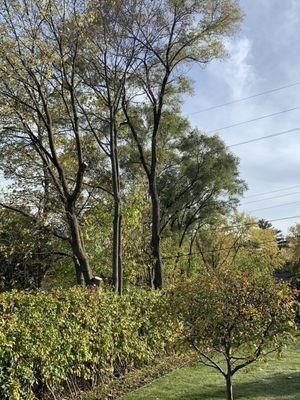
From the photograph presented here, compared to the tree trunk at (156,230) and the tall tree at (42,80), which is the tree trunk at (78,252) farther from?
the tree trunk at (156,230)

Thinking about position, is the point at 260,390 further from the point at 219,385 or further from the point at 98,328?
the point at 98,328

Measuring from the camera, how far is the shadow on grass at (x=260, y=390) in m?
7.71

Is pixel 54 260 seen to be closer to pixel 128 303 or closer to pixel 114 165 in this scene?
pixel 114 165

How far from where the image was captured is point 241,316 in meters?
6.21

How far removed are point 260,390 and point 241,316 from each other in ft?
8.70

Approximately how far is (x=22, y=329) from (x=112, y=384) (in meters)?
3.53

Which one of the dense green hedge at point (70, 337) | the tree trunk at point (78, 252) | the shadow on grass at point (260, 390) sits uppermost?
the tree trunk at point (78, 252)

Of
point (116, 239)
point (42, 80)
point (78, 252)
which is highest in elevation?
point (42, 80)

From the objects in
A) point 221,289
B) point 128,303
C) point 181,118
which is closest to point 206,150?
point 181,118

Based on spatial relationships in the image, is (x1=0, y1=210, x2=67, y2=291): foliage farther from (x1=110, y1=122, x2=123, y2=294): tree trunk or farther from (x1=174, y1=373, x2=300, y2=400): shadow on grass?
(x1=174, y1=373, x2=300, y2=400): shadow on grass

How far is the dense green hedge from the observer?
6156 millimetres

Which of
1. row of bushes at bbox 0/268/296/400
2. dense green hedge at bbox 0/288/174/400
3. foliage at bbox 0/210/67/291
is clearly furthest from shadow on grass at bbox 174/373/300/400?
foliage at bbox 0/210/67/291

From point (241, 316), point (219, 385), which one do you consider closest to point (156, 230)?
point (219, 385)

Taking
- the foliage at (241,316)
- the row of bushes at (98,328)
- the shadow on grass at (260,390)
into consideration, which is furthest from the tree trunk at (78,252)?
the foliage at (241,316)
